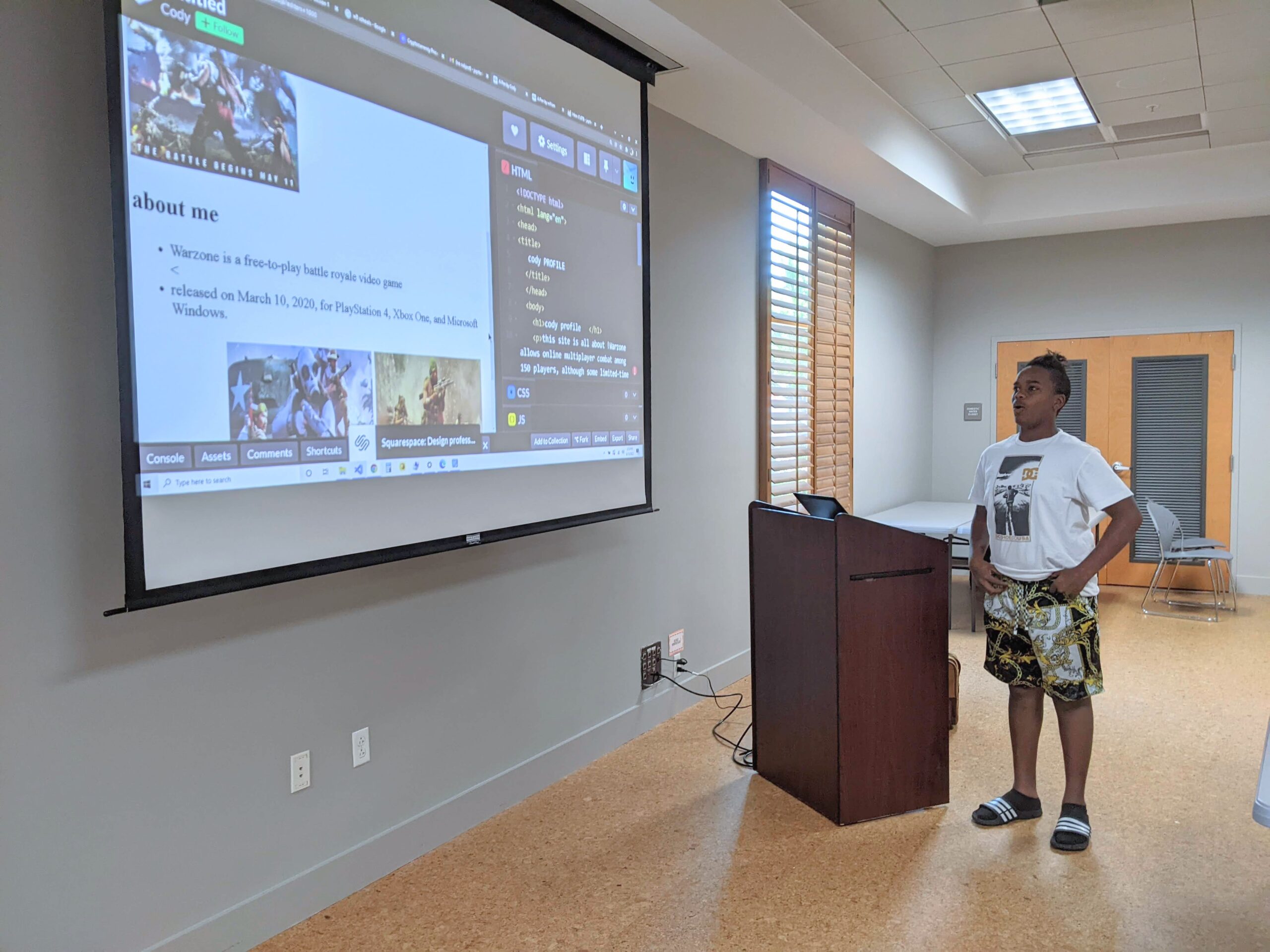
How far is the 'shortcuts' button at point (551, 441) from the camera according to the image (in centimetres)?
281

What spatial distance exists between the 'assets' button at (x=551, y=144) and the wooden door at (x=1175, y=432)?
528 cm

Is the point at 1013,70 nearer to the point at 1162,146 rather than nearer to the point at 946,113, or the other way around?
the point at 946,113

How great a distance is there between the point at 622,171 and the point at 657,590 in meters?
1.70

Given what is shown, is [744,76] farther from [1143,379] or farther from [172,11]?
[1143,379]

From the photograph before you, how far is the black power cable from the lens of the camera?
11.1ft

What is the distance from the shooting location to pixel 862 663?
2.77 metres

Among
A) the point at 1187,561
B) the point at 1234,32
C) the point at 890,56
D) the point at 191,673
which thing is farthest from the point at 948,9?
the point at 1187,561

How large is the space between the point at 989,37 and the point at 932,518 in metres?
2.98

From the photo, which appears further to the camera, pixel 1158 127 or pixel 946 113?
pixel 1158 127

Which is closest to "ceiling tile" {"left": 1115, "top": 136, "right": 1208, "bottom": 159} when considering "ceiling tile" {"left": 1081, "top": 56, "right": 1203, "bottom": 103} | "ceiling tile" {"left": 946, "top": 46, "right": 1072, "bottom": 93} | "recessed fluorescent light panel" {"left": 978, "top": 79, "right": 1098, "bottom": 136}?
"recessed fluorescent light panel" {"left": 978, "top": 79, "right": 1098, "bottom": 136}

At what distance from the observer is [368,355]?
2.27m

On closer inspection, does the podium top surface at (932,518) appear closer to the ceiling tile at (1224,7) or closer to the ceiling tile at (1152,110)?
the ceiling tile at (1152,110)

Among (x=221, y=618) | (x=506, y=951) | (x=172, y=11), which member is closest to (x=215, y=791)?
(x=221, y=618)

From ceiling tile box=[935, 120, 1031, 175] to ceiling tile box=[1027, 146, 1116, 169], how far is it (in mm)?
79
